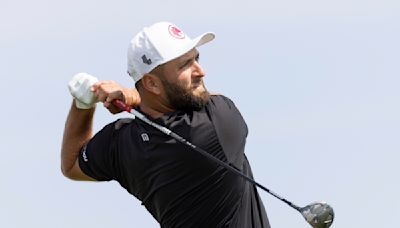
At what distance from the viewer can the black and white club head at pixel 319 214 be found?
1262cm

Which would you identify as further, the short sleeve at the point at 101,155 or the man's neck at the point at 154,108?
the short sleeve at the point at 101,155

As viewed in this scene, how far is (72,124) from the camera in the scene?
535 inches

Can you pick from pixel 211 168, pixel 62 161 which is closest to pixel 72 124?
pixel 62 161

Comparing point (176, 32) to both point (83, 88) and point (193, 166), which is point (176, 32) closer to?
point (83, 88)

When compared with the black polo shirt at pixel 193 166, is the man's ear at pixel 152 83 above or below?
above

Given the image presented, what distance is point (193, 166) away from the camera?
13008 mm

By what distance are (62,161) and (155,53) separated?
126 centimetres

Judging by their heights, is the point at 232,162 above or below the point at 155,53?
below

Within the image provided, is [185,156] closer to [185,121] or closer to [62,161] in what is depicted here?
[185,121]

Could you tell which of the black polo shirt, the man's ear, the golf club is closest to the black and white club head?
the golf club

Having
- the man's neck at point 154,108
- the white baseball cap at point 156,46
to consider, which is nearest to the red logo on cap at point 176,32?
the white baseball cap at point 156,46

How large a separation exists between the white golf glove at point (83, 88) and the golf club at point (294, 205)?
255 millimetres

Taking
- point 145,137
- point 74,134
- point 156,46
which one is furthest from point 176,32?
point 74,134

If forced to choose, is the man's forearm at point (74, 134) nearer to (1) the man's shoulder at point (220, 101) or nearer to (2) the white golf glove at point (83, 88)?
(2) the white golf glove at point (83, 88)
